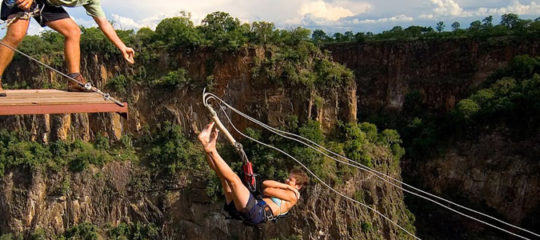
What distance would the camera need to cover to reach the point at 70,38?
634 cm

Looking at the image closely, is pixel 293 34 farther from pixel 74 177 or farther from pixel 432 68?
pixel 432 68

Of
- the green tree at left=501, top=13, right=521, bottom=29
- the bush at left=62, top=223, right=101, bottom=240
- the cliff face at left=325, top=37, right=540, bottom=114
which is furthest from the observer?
the green tree at left=501, top=13, right=521, bottom=29

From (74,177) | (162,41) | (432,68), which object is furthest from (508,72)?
(74,177)

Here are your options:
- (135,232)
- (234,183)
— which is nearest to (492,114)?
(135,232)

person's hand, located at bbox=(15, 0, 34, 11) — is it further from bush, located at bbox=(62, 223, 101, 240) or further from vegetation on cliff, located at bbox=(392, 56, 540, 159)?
vegetation on cliff, located at bbox=(392, 56, 540, 159)

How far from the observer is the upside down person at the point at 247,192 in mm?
5879

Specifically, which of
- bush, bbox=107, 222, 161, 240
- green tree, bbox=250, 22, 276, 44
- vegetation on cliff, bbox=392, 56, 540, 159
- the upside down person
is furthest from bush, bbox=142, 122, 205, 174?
the upside down person

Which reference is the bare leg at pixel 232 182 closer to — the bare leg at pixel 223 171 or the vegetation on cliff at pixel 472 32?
the bare leg at pixel 223 171

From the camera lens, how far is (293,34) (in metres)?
25.1

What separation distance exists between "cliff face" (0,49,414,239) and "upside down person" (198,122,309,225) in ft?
53.7

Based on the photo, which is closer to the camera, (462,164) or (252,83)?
(252,83)

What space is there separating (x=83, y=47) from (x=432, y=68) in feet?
87.3

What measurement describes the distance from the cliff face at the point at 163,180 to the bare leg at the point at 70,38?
17.7m

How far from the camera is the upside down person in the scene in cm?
588
